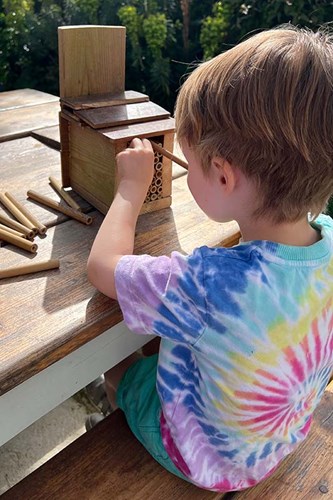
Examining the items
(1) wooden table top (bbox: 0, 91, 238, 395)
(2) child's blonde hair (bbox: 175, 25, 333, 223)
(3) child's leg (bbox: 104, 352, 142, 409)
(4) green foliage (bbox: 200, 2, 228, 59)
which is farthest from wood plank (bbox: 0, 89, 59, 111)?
(4) green foliage (bbox: 200, 2, 228, 59)

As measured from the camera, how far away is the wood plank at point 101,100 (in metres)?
1.36

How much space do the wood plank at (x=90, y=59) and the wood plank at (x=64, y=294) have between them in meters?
0.34

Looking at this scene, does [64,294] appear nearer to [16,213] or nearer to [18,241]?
[18,241]

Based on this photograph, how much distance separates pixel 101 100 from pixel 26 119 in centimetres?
77

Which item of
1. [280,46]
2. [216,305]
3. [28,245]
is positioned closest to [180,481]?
[216,305]

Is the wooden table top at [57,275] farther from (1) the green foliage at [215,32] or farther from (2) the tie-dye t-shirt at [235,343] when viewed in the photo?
(1) the green foliage at [215,32]

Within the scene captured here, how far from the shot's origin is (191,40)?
4449 millimetres

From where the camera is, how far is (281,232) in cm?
103

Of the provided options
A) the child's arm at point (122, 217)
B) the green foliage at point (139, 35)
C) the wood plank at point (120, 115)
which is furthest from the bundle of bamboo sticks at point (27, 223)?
the green foliage at point (139, 35)

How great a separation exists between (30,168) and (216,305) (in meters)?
0.92

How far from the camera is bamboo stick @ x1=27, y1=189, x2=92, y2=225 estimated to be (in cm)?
135

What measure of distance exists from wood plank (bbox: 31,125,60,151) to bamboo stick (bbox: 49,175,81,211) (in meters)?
0.28

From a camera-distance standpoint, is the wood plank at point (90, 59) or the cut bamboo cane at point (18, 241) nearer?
the cut bamboo cane at point (18, 241)

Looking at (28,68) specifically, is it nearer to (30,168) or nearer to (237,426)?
(30,168)
